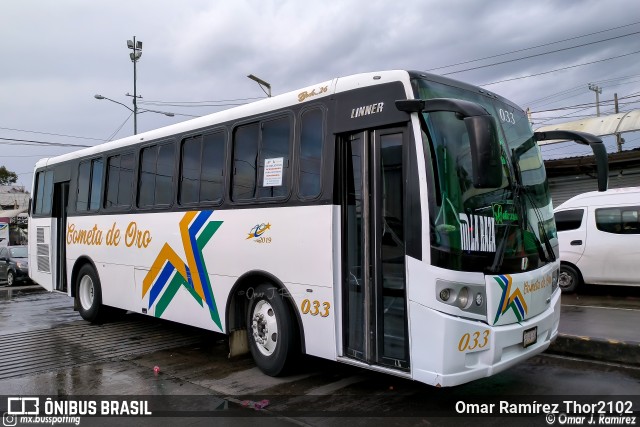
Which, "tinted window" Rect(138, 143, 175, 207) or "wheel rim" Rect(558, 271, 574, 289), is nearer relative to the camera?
"tinted window" Rect(138, 143, 175, 207)

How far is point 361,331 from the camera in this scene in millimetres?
5008

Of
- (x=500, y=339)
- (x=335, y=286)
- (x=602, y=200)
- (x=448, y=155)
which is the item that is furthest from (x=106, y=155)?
(x=602, y=200)

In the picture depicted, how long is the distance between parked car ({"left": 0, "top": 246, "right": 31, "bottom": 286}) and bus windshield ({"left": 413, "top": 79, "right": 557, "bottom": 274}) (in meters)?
17.9

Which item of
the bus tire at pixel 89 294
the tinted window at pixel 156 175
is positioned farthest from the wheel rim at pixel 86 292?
the tinted window at pixel 156 175

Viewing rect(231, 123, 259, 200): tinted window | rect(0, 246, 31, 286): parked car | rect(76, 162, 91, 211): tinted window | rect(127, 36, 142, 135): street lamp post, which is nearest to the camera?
rect(231, 123, 259, 200): tinted window

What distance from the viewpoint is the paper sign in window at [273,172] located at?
5.88 metres

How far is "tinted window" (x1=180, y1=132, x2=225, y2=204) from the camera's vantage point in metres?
6.76

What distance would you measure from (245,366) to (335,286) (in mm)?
2199

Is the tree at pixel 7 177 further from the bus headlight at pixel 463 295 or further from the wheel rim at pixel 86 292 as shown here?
the bus headlight at pixel 463 295

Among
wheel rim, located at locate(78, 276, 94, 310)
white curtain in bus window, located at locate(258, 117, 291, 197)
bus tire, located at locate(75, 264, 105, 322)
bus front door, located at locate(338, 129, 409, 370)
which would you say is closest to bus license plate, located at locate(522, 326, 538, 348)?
bus front door, located at locate(338, 129, 409, 370)

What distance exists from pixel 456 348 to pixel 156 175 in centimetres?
544

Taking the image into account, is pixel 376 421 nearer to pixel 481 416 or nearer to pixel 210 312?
pixel 481 416

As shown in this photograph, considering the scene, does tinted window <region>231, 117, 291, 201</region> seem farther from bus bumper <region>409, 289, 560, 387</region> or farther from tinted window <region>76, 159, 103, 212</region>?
tinted window <region>76, 159, 103, 212</region>

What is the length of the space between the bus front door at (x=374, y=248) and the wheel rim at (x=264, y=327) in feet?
3.63
